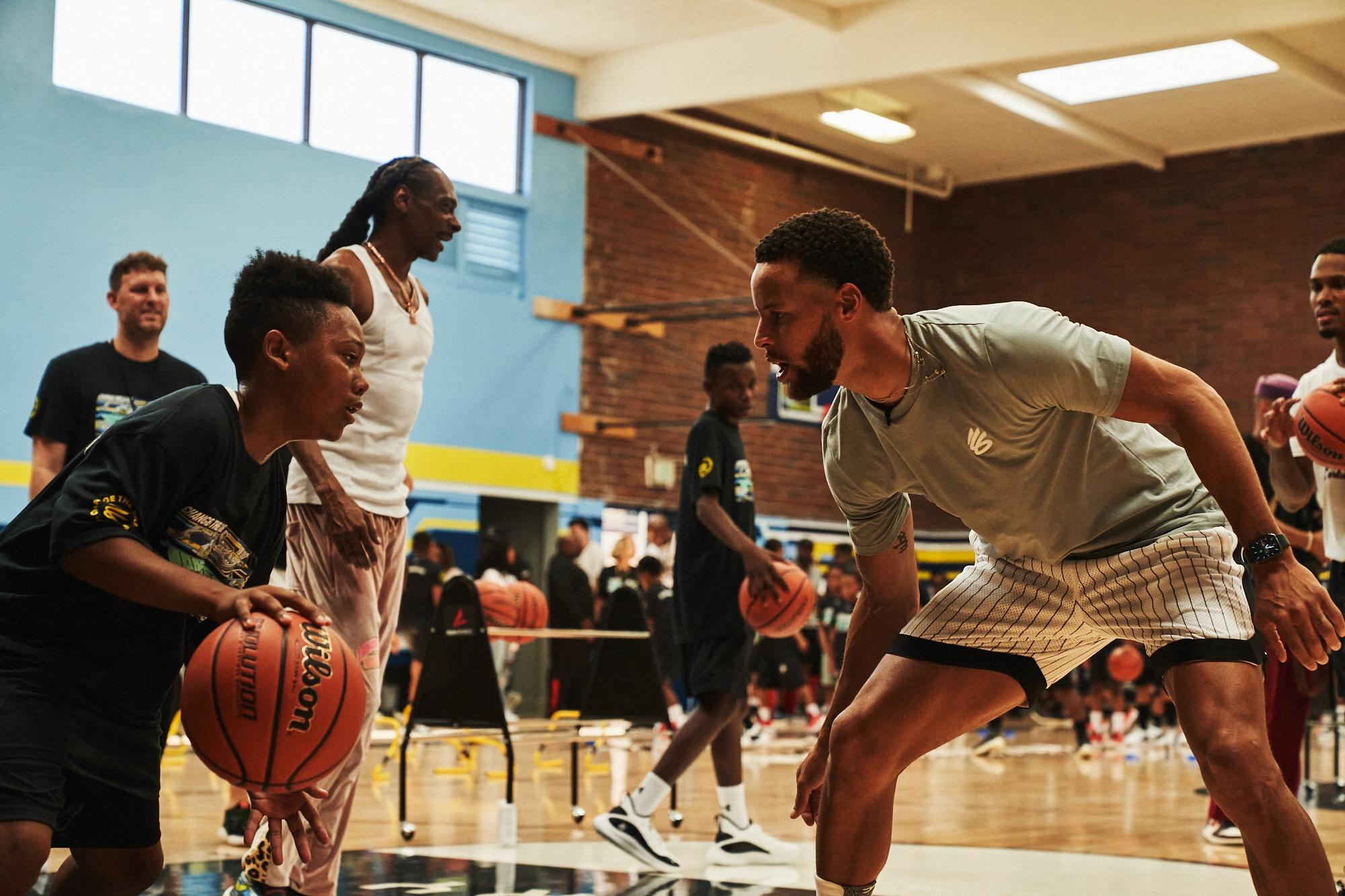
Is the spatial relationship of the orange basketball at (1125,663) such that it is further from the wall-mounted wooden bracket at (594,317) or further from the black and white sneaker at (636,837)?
the black and white sneaker at (636,837)

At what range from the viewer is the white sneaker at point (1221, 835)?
6.30m

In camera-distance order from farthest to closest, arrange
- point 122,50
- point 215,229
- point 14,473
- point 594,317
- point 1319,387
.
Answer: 1. point 594,317
2. point 215,229
3. point 122,50
4. point 14,473
5. point 1319,387

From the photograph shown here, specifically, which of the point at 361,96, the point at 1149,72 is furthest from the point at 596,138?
the point at 1149,72

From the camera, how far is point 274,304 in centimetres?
303

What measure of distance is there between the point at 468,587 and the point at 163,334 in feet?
24.4

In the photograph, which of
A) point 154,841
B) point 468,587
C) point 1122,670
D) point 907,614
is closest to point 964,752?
point 1122,670

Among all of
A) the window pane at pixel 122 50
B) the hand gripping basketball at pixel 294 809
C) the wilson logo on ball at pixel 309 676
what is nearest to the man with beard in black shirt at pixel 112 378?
the hand gripping basketball at pixel 294 809

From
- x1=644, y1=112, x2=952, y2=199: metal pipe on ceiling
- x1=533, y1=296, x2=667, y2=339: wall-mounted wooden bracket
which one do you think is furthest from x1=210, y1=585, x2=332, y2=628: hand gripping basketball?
x1=644, y1=112, x2=952, y2=199: metal pipe on ceiling

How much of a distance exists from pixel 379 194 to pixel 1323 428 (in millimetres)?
3023

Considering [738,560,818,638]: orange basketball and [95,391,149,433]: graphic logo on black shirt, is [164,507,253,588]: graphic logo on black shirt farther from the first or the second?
[738,560,818,638]: orange basketball

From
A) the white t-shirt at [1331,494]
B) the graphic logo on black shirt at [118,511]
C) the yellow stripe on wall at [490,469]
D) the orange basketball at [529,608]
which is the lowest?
the orange basketball at [529,608]

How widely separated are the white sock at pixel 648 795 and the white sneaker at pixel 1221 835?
94.1 inches

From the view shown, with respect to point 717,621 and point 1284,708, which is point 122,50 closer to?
point 717,621

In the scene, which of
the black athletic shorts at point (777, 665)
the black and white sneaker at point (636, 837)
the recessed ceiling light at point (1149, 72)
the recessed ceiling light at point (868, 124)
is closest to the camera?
the black and white sneaker at point (636, 837)
